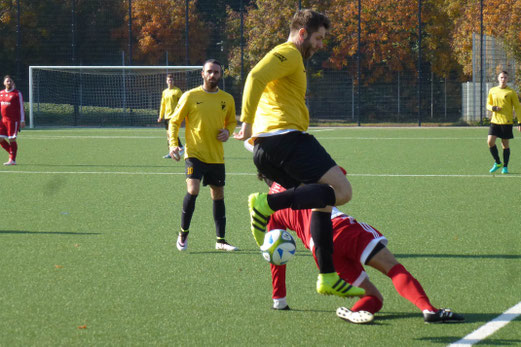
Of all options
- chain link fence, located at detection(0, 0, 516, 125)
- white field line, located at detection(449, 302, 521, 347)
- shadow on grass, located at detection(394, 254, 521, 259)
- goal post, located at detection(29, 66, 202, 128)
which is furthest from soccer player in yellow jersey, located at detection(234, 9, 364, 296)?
chain link fence, located at detection(0, 0, 516, 125)

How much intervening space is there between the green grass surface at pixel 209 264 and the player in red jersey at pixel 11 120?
2510mm

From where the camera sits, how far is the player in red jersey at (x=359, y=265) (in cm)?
493

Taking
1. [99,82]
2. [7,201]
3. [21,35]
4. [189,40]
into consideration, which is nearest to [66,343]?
[7,201]

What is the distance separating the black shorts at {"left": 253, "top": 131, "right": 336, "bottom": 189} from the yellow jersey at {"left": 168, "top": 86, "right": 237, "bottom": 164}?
277cm

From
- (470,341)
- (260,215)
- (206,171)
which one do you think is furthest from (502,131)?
(470,341)

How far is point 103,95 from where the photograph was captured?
35.8m

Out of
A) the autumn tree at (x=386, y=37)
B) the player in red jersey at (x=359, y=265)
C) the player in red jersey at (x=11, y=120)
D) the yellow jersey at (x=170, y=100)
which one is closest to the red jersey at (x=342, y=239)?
the player in red jersey at (x=359, y=265)

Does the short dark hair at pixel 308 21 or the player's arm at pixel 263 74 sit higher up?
the short dark hair at pixel 308 21

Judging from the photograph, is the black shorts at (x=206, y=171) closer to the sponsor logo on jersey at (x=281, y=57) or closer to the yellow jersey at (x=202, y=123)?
the yellow jersey at (x=202, y=123)

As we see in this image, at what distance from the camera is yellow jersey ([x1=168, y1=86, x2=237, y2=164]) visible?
8070 mm

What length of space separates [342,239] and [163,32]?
36.2 meters

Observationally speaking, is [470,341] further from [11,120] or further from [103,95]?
[103,95]

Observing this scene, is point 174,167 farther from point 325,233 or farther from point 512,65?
point 512,65

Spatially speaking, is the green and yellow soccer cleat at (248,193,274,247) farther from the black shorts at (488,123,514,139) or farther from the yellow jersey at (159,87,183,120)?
the yellow jersey at (159,87,183,120)
